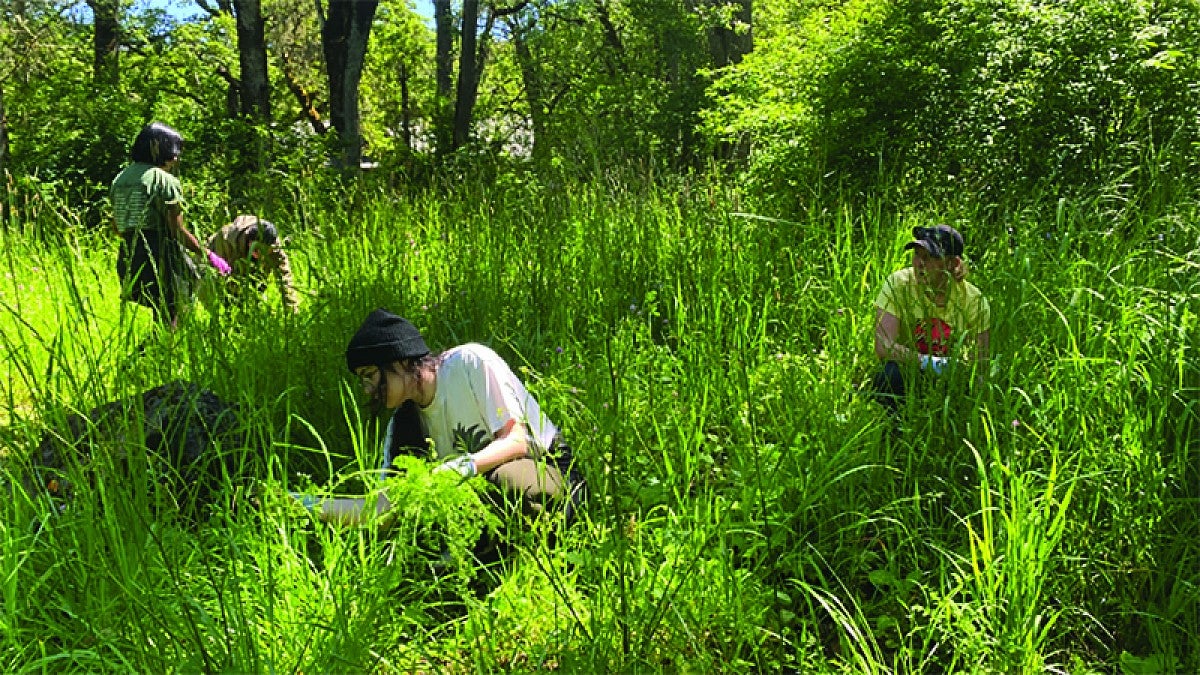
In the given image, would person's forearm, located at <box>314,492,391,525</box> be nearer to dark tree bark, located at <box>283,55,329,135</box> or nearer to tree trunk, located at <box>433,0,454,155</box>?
dark tree bark, located at <box>283,55,329,135</box>

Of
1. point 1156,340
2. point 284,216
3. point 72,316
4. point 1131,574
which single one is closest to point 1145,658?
point 1131,574

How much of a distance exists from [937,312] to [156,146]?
3907 millimetres

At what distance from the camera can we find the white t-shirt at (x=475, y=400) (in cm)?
257

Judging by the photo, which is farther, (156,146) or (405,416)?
(156,146)

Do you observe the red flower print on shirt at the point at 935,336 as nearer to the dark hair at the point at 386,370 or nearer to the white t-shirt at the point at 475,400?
the white t-shirt at the point at 475,400

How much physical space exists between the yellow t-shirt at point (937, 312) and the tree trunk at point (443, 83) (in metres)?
12.4

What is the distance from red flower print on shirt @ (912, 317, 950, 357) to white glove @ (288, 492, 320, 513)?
1999 mm

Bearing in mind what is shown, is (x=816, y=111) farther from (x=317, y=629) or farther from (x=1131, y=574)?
(x=317, y=629)

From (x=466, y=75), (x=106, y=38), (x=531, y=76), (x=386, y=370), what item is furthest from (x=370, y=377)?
(x=531, y=76)

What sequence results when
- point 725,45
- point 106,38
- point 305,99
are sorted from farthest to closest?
point 305,99 → point 106,38 → point 725,45

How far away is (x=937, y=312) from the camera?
2.99m

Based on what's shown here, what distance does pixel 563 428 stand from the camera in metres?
2.84

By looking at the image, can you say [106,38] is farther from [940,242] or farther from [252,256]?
[940,242]

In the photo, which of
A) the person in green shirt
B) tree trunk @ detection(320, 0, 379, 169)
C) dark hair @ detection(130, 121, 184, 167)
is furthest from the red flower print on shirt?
tree trunk @ detection(320, 0, 379, 169)
